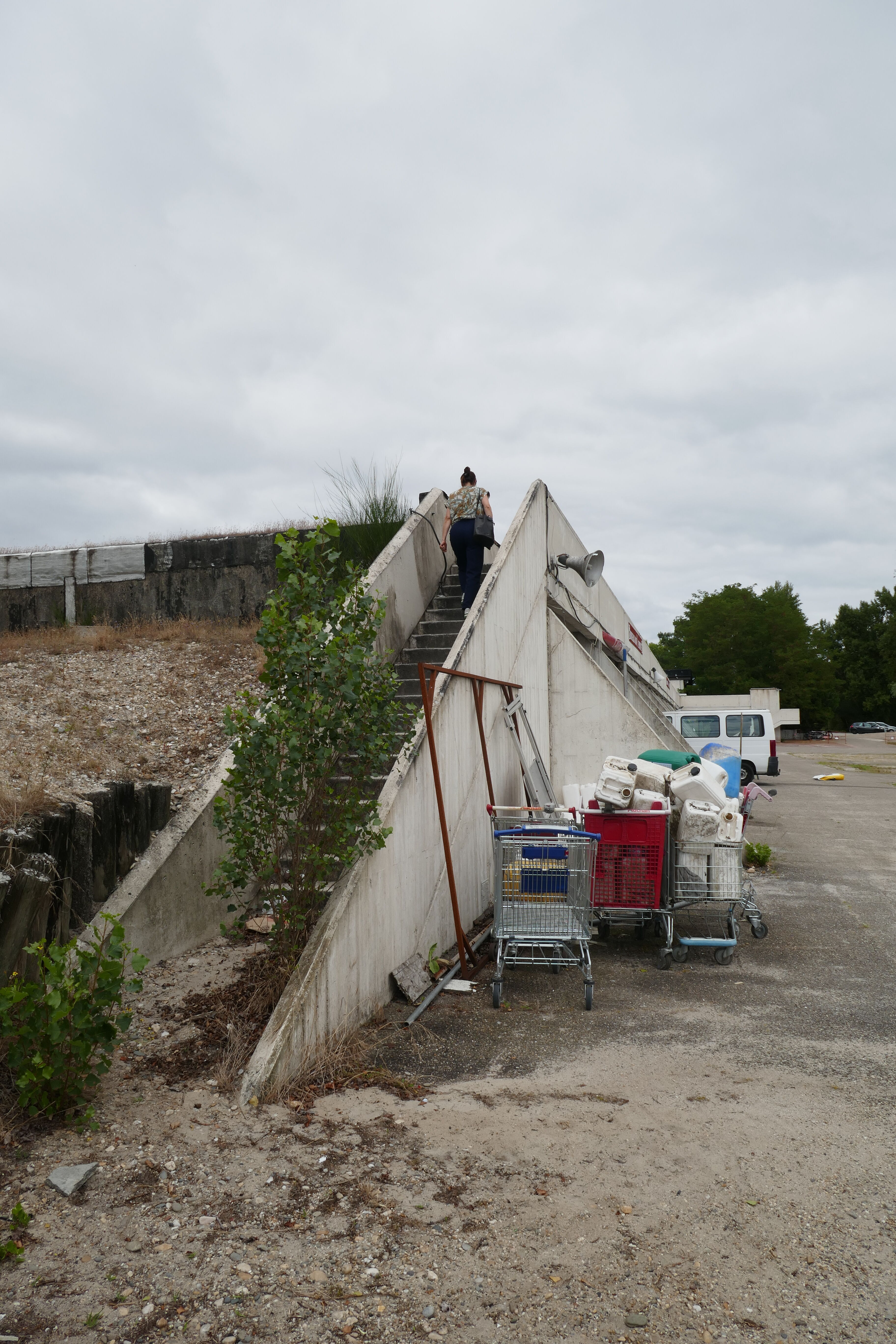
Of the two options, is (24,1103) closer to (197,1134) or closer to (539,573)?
(197,1134)

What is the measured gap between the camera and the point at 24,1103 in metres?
3.43

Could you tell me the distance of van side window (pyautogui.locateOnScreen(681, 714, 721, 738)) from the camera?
19.6 meters

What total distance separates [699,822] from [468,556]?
388 centimetres

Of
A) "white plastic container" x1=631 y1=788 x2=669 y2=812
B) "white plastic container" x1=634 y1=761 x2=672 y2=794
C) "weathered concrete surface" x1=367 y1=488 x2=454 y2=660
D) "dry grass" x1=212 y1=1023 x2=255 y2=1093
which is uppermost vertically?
"weathered concrete surface" x1=367 y1=488 x2=454 y2=660

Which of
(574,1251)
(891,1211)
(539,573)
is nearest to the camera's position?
(574,1251)

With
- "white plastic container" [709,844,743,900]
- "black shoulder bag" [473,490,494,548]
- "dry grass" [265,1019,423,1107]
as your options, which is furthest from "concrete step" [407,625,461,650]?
"dry grass" [265,1019,423,1107]

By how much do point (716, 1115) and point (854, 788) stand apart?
18028 millimetres

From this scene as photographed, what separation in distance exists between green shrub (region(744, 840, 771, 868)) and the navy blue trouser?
4.09m

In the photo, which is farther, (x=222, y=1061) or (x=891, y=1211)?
(x=222, y=1061)

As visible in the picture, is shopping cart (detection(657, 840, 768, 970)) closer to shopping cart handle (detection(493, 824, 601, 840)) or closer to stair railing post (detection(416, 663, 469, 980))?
shopping cart handle (detection(493, 824, 601, 840))

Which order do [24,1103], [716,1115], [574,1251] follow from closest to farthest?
[574,1251], [24,1103], [716,1115]

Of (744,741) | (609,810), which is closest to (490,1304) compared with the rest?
(609,810)

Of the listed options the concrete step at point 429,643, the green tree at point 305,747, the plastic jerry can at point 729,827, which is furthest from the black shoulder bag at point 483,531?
the green tree at point 305,747

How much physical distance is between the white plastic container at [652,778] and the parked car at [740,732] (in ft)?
41.9
